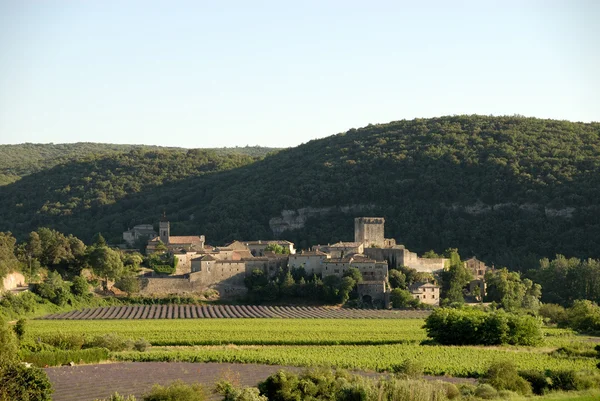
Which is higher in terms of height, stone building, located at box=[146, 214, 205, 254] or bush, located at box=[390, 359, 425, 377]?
stone building, located at box=[146, 214, 205, 254]

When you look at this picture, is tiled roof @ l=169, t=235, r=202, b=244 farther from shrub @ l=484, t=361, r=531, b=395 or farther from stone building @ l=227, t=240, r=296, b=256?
shrub @ l=484, t=361, r=531, b=395

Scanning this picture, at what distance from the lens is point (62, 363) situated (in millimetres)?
41562

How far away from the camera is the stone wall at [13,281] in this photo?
6462 cm

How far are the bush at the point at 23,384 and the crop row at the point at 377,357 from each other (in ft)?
37.1

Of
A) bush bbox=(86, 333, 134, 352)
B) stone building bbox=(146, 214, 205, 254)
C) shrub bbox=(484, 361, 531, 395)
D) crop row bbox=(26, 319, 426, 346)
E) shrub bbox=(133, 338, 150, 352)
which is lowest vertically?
crop row bbox=(26, 319, 426, 346)

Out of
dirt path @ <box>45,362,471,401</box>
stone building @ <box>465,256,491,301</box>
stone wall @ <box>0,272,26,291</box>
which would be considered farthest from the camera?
stone building @ <box>465,256,491,301</box>

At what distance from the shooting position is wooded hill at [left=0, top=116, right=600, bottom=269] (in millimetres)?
98938

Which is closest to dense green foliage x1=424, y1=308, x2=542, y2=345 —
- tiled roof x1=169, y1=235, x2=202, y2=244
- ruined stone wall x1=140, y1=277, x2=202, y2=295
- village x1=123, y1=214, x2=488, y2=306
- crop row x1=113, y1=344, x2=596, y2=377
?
crop row x1=113, y1=344, x2=596, y2=377

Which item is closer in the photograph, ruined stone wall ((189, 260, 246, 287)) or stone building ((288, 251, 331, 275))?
ruined stone wall ((189, 260, 246, 287))

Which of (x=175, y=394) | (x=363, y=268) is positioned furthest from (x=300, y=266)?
(x=175, y=394)

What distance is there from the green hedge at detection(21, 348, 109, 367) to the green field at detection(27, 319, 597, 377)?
0.91 meters

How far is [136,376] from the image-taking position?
1487 inches

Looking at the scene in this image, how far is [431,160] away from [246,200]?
21.1 meters

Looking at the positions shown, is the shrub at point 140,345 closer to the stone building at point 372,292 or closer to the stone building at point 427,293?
the stone building at point 372,292
